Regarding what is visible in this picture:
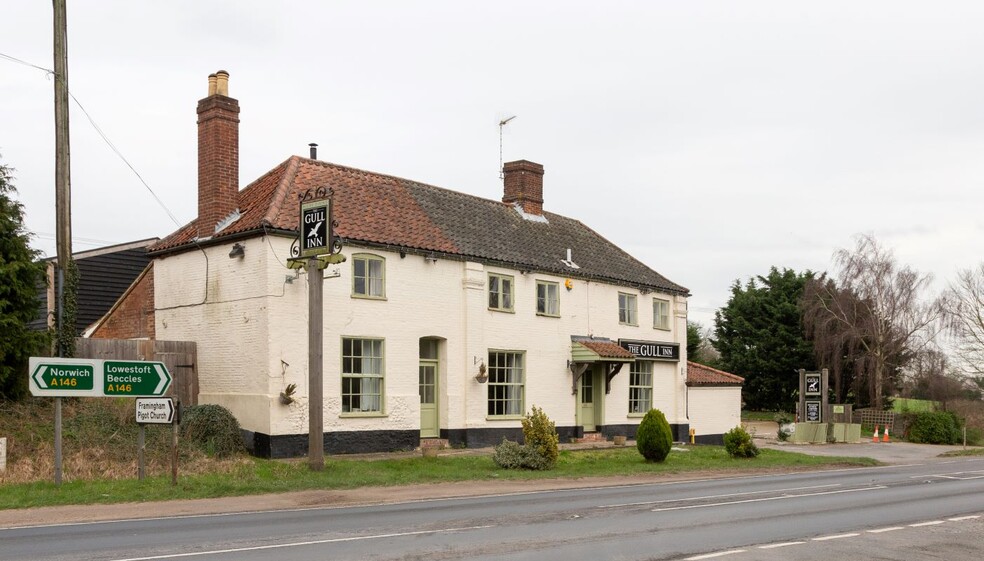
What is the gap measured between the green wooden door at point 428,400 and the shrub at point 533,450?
3.72 m

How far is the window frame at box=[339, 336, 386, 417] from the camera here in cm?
2372

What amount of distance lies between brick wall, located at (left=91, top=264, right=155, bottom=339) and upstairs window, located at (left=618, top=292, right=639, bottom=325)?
14.9 meters

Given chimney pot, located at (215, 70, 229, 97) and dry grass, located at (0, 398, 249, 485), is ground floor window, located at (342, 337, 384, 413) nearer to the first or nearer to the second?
dry grass, located at (0, 398, 249, 485)

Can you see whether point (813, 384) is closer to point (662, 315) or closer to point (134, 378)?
point (662, 315)

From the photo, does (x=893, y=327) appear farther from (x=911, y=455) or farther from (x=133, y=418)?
(x=133, y=418)

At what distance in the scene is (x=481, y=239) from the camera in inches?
1114

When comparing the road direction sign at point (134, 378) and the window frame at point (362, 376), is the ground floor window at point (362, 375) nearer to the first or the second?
the window frame at point (362, 376)

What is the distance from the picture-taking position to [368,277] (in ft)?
80.2

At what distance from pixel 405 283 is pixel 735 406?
17.4m

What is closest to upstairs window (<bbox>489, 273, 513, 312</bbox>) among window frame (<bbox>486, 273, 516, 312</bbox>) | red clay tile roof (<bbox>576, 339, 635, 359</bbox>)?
window frame (<bbox>486, 273, 516, 312</bbox>)

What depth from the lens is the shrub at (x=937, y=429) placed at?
41.2 m

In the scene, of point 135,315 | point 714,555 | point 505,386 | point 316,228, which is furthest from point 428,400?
point 714,555

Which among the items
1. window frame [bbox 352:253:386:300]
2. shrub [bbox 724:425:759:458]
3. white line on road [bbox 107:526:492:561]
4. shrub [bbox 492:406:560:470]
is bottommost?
shrub [bbox 724:425:759:458]

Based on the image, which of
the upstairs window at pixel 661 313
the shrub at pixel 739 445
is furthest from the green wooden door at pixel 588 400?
the shrub at pixel 739 445
